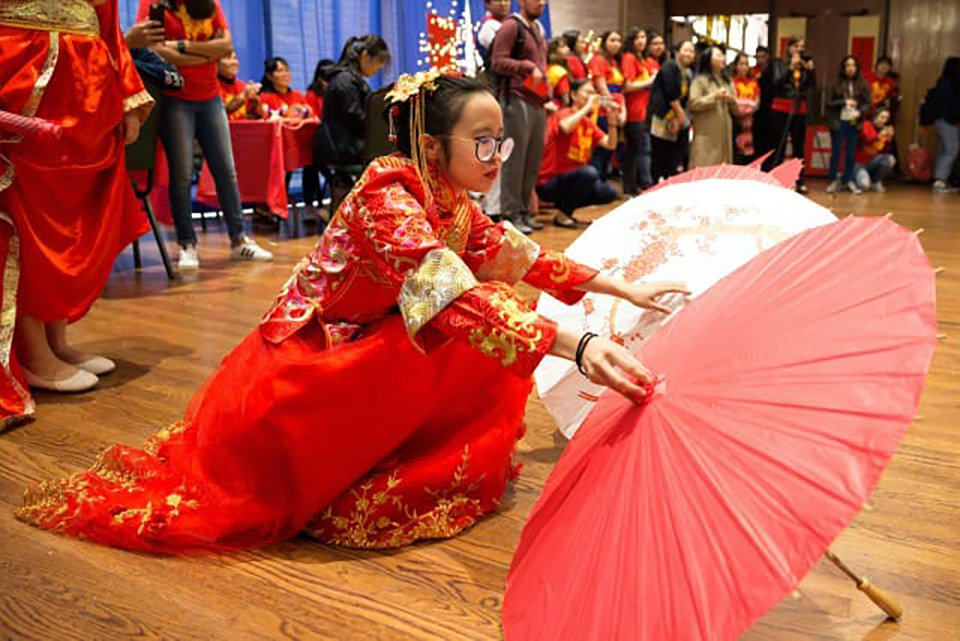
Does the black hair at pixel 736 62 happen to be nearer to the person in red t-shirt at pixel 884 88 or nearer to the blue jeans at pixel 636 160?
the blue jeans at pixel 636 160

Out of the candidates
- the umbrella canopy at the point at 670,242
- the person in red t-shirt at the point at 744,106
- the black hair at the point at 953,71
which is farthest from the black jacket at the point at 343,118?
the black hair at the point at 953,71

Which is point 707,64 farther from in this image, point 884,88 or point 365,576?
point 365,576

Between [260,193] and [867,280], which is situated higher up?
[867,280]

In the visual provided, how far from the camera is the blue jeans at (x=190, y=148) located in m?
3.95

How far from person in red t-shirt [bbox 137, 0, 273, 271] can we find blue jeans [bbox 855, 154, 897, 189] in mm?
6150

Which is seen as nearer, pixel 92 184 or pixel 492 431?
pixel 492 431

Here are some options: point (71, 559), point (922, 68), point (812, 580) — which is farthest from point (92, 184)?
point (922, 68)

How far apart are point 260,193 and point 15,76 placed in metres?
3.17

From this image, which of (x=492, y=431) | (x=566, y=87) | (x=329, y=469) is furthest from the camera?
(x=566, y=87)

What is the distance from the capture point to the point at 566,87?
5809 mm

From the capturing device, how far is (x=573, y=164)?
569 cm

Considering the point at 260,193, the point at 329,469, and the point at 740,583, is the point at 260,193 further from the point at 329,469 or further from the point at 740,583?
the point at 740,583

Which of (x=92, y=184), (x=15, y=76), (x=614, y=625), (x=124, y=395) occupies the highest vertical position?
(x=15, y=76)

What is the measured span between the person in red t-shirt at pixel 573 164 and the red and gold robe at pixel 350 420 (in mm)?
4021
